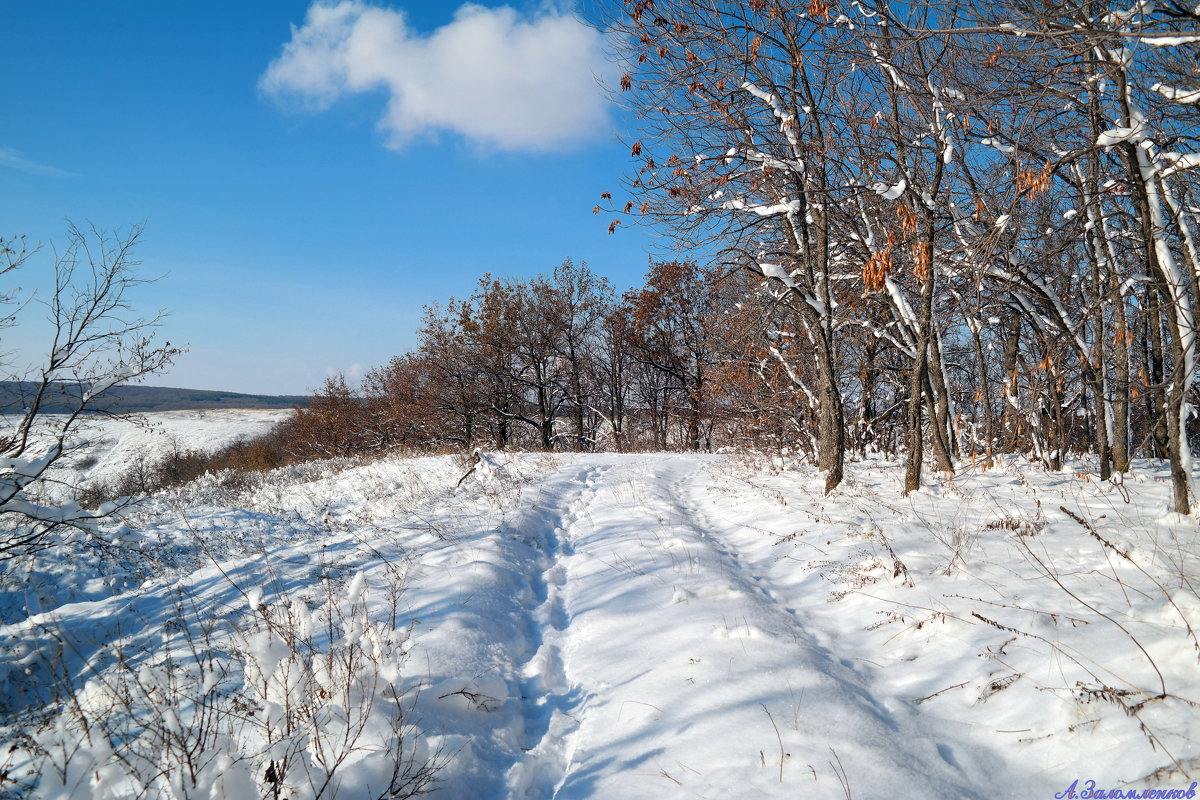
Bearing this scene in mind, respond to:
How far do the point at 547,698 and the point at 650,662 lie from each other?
0.69 metres

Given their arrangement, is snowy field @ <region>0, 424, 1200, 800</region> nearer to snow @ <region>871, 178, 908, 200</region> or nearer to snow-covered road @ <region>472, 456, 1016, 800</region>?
snow-covered road @ <region>472, 456, 1016, 800</region>

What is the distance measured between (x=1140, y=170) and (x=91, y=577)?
41.7 ft

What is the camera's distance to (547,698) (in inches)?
135

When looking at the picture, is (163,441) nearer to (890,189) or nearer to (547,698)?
(547,698)

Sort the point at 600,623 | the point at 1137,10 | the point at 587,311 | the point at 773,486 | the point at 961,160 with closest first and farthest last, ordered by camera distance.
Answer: the point at 1137,10 < the point at 600,623 < the point at 961,160 < the point at 773,486 < the point at 587,311

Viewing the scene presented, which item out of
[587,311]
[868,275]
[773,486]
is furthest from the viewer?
[587,311]

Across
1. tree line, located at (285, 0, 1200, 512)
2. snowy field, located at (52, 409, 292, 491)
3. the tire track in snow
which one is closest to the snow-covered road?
the tire track in snow

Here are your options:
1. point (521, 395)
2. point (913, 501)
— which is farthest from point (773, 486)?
point (521, 395)

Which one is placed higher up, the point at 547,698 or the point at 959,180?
the point at 959,180

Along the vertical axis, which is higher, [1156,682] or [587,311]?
[587,311]

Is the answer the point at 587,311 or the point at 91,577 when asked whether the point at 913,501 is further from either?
the point at 587,311

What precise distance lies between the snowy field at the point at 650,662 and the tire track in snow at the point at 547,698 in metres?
0.02

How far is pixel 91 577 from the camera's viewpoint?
7.26m

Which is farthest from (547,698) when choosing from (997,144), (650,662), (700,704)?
(997,144)
